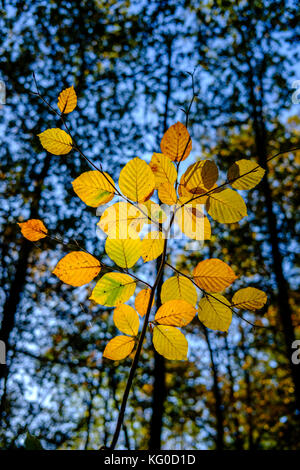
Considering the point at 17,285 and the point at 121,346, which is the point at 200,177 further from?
the point at 17,285

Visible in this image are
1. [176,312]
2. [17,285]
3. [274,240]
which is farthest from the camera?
[274,240]

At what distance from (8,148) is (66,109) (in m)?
3.75

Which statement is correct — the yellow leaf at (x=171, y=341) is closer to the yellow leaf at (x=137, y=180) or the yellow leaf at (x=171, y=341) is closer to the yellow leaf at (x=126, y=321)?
the yellow leaf at (x=126, y=321)

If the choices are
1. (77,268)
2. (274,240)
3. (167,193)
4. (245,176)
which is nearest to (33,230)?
(77,268)

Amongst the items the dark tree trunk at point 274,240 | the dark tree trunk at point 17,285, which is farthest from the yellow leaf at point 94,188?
the dark tree trunk at point 17,285

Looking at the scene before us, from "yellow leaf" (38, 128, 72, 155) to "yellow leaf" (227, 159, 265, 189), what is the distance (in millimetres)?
230

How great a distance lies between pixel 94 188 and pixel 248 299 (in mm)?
264

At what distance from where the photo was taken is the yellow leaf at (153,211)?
41 cm

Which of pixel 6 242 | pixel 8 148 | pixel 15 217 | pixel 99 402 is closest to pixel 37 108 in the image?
pixel 8 148

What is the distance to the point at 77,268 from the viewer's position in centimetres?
39

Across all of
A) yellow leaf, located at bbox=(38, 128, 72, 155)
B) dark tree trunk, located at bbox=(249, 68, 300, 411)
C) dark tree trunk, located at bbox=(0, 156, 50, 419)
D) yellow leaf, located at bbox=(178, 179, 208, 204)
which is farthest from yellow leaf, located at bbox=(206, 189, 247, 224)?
dark tree trunk, located at bbox=(0, 156, 50, 419)

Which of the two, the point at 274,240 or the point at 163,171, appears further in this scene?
the point at 274,240

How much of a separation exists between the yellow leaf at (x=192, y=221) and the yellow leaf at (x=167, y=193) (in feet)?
0.06
